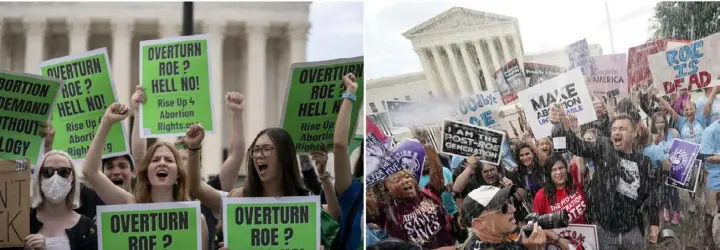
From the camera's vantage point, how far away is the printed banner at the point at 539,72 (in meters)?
4.31

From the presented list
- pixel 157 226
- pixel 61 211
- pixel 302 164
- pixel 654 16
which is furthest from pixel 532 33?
pixel 61 211

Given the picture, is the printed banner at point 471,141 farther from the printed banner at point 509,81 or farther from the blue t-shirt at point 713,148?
the blue t-shirt at point 713,148

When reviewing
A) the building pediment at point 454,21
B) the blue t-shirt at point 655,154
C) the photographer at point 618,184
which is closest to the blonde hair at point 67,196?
the building pediment at point 454,21

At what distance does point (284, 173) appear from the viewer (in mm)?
3791

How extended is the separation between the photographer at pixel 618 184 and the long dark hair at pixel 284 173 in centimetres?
145

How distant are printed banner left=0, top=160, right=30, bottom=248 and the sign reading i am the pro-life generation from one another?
281 mm

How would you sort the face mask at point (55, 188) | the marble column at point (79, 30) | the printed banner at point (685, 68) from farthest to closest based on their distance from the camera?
the marble column at point (79, 30), the printed banner at point (685, 68), the face mask at point (55, 188)

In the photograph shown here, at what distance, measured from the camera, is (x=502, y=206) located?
4285 millimetres

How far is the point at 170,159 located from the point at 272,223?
55 centimetres

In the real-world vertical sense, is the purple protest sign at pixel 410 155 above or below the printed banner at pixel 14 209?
above

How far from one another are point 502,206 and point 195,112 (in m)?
1.69

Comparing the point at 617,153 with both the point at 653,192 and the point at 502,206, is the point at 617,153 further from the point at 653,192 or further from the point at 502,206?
the point at 502,206

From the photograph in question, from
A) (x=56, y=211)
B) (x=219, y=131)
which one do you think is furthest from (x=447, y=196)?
(x=56, y=211)

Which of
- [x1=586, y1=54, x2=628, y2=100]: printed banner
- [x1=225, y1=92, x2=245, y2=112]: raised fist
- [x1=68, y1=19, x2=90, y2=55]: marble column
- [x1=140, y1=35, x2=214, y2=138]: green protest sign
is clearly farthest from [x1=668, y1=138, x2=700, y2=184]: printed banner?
[x1=68, y1=19, x2=90, y2=55]: marble column
